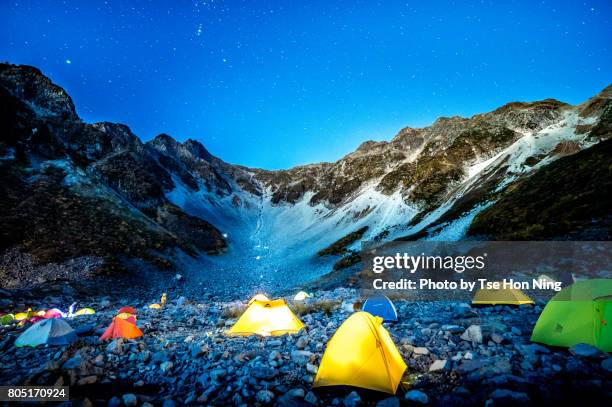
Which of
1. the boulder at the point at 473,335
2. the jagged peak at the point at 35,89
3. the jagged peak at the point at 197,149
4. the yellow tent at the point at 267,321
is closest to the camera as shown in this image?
the boulder at the point at 473,335

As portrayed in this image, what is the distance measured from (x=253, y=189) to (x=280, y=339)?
145 meters

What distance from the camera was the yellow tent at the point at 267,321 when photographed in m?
10.3

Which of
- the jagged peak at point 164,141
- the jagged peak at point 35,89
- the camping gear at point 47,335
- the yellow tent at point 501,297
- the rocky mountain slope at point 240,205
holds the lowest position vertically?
the camping gear at point 47,335

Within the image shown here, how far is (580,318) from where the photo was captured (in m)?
6.84

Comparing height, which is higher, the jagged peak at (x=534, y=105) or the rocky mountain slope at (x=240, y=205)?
the jagged peak at (x=534, y=105)

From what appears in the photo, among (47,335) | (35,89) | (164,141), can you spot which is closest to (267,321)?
(47,335)

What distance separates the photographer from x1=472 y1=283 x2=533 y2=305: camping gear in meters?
12.3

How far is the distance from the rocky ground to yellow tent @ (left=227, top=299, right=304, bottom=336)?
1.60 feet

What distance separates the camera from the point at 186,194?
97.1 metres

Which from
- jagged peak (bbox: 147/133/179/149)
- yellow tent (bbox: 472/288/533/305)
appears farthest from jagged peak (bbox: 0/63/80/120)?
yellow tent (bbox: 472/288/533/305)

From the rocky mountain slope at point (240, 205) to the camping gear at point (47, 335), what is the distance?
22743mm

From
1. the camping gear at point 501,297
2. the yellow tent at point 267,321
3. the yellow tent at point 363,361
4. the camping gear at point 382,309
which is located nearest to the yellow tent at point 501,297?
the camping gear at point 501,297

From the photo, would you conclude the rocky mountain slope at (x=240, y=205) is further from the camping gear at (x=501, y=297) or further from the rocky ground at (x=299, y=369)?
the rocky ground at (x=299, y=369)

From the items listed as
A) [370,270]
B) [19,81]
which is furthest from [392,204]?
[19,81]
